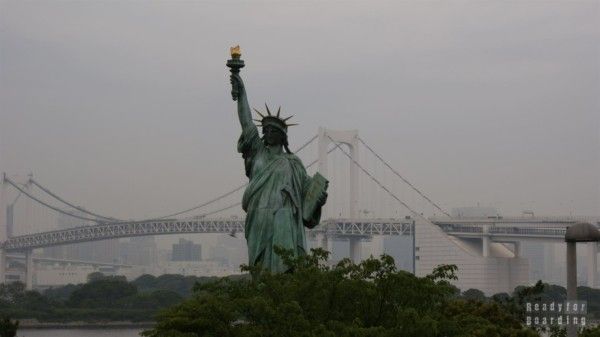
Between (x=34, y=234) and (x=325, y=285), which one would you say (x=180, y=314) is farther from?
(x=34, y=234)

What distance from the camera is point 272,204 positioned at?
631 inches

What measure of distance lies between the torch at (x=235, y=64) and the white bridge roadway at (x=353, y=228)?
191 ft

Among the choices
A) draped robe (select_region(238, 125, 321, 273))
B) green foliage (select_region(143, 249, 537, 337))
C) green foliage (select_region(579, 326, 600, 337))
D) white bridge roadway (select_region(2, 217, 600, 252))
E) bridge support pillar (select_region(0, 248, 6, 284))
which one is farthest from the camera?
bridge support pillar (select_region(0, 248, 6, 284))

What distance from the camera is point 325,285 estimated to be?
14.5m

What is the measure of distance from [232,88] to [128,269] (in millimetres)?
146353

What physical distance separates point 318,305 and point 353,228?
70.0 metres

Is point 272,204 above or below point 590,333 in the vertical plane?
above

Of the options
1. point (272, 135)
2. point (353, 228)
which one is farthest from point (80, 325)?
point (272, 135)

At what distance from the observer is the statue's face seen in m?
16.4

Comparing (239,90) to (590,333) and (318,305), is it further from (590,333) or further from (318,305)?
(590,333)

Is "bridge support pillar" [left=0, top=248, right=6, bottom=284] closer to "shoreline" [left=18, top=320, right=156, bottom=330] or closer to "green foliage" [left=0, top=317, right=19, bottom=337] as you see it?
"shoreline" [left=18, top=320, right=156, bottom=330]

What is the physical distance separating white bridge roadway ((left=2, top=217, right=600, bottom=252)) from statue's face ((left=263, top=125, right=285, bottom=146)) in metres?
57.9

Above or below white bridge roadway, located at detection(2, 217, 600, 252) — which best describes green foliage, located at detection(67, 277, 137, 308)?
below

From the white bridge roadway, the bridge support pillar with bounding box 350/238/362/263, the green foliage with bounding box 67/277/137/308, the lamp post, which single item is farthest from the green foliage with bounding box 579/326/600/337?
the bridge support pillar with bounding box 350/238/362/263
